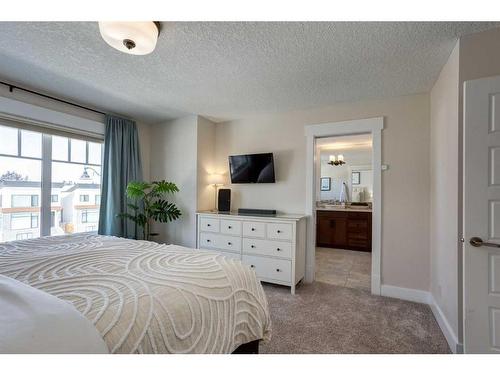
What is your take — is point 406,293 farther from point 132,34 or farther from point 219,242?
point 132,34

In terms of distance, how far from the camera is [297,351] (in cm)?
167

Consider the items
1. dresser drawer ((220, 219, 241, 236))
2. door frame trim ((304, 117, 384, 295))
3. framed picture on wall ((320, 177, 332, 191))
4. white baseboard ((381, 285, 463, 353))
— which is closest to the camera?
white baseboard ((381, 285, 463, 353))

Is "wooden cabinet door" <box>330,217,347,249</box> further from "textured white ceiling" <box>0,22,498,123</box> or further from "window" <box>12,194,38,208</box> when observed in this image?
"window" <box>12,194,38,208</box>

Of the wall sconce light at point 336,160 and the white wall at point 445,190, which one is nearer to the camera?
the white wall at point 445,190

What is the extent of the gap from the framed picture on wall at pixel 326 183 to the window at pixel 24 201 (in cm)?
555

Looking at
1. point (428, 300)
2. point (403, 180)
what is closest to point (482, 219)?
point (403, 180)

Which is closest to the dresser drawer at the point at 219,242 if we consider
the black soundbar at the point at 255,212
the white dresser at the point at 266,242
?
the white dresser at the point at 266,242

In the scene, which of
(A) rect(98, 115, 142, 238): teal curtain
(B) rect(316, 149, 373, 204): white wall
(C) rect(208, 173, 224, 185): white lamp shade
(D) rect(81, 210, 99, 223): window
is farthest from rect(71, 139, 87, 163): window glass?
(B) rect(316, 149, 373, 204): white wall

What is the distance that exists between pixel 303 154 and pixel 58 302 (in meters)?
2.96

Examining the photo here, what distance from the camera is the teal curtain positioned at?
3.27m

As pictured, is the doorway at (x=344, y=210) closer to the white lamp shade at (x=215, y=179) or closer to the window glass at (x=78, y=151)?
the white lamp shade at (x=215, y=179)

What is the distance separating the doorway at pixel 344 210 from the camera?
12.1ft

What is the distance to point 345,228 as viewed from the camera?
4812 mm

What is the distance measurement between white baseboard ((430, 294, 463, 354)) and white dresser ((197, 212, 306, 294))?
1374mm
